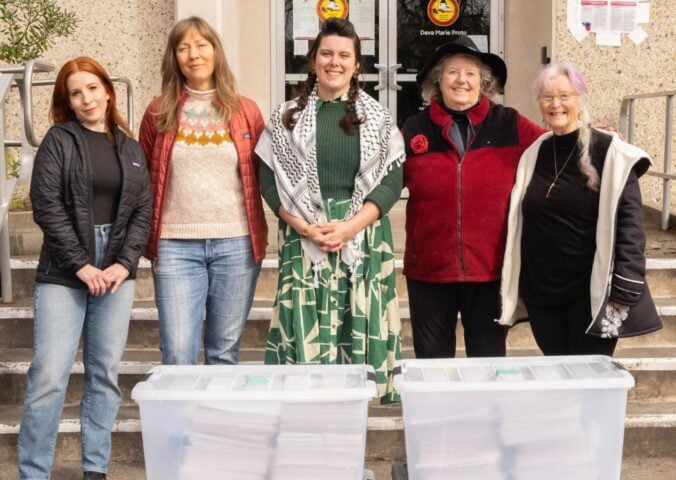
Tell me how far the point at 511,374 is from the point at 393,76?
4.81m

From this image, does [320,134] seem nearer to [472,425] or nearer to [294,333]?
[294,333]

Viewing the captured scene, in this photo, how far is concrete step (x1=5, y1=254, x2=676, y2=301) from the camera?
4.78 m

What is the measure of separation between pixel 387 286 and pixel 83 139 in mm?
1220

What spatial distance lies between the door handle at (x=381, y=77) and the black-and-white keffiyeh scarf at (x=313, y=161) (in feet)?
12.2

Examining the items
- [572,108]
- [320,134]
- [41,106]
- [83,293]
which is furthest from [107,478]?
[41,106]

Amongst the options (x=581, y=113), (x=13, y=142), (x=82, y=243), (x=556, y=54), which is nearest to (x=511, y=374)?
(x=581, y=113)

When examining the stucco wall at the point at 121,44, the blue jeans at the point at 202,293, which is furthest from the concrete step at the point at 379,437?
the stucco wall at the point at 121,44

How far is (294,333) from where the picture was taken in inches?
132

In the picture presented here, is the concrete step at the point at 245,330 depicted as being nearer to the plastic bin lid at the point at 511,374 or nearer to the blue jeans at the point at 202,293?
the blue jeans at the point at 202,293

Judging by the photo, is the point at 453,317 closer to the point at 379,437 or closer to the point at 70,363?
the point at 379,437

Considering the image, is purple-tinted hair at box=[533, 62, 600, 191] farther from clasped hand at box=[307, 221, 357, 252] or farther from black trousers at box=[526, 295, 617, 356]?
clasped hand at box=[307, 221, 357, 252]

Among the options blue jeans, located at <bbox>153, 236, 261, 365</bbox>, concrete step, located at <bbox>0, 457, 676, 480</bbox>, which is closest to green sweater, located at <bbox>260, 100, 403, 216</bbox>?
blue jeans, located at <bbox>153, 236, 261, 365</bbox>

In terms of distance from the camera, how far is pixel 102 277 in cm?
321

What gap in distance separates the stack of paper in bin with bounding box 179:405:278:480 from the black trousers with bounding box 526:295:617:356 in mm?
1256
